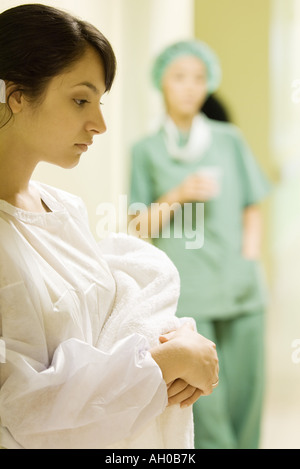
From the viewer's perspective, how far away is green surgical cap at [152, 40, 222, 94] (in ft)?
5.25

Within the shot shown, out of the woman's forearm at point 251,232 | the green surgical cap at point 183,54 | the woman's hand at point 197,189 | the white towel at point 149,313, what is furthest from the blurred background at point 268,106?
the white towel at point 149,313

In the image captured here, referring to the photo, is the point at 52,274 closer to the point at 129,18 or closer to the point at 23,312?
the point at 23,312

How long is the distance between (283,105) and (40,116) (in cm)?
138

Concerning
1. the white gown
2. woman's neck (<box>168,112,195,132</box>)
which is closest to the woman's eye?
the white gown

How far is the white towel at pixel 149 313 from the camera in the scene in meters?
0.60

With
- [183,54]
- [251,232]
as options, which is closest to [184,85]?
[183,54]

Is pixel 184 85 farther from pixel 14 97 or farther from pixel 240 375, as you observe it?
pixel 14 97

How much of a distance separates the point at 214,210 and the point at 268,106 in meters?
0.45

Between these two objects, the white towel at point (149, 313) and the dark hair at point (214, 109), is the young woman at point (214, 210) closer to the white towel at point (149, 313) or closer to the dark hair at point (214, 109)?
the dark hair at point (214, 109)

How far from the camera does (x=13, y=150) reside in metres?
0.58

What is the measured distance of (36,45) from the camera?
546 millimetres

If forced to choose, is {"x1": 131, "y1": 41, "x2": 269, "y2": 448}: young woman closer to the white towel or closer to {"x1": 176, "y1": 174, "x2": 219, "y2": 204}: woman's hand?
{"x1": 176, "y1": 174, "x2": 219, "y2": 204}: woman's hand

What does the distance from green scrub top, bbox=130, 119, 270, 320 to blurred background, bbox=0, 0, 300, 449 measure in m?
0.08

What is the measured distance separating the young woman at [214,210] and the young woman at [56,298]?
82cm
